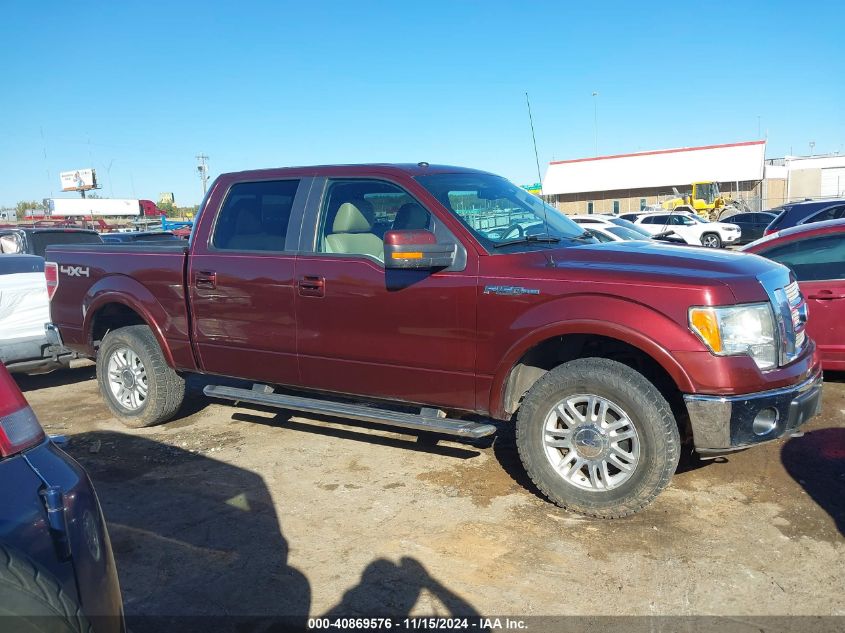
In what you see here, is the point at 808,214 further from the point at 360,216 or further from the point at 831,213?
the point at 360,216

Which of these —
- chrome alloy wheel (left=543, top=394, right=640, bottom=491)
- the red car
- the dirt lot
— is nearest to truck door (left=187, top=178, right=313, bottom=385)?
the dirt lot

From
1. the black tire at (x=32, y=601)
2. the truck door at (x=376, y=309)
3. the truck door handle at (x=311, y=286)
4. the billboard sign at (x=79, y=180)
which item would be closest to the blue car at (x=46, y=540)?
the black tire at (x=32, y=601)

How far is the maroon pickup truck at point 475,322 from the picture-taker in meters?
3.69

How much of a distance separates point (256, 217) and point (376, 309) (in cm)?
142

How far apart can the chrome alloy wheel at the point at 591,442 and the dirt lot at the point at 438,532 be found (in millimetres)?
278

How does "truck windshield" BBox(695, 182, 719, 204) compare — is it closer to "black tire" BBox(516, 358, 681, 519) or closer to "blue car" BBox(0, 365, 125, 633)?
"black tire" BBox(516, 358, 681, 519)

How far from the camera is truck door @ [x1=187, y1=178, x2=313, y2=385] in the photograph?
16.2ft

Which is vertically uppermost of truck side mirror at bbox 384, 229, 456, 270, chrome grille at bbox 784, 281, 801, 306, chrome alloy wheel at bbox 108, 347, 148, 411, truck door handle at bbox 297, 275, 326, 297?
truck side mirror at bbox 384, 229, 456, 270

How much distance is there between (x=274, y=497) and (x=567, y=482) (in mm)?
1847

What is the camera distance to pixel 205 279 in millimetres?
5270

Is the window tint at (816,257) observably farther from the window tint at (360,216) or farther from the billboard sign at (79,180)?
the billboard sign at (79,180)

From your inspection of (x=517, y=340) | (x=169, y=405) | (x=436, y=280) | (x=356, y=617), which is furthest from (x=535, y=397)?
(x=169, y=405)

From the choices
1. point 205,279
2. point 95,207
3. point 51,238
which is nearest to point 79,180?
point 95,207

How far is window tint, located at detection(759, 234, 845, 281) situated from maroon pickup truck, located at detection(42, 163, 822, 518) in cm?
210
